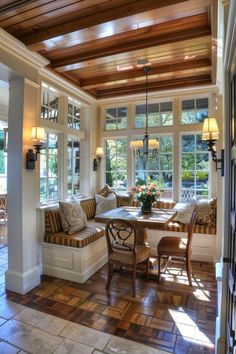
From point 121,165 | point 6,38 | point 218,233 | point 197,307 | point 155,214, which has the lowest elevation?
point 197,307

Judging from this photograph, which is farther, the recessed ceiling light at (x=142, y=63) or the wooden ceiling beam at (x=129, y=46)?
the recessed ceiling light at (x=142, y=63)

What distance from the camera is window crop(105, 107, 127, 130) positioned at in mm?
4758

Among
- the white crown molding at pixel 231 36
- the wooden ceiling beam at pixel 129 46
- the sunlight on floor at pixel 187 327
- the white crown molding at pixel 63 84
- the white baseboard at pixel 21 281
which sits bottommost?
the sunlight on floor at pixel 187 327

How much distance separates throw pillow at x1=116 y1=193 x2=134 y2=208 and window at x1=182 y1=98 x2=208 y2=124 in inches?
67.6

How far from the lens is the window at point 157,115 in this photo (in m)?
4.43

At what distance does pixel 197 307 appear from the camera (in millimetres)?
2439

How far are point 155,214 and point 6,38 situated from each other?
8.69ft

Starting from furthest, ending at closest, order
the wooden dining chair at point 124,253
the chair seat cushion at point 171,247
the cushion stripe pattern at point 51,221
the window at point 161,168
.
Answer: the window at point 161,168, the cushion stripe pattern at point 51,221, the chair seat cushion at point 171,247, the wooden dining chair at point 124,253

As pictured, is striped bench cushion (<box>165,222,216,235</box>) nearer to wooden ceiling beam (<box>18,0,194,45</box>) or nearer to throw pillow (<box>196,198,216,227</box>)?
throw pillow (<box>196,198,216,227</box>)

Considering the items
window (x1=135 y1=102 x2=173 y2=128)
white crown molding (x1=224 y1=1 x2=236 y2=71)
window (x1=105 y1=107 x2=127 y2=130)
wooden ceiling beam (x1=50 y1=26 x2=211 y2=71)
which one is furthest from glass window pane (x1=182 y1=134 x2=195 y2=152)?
white crown molding (x1=224 y1=1 x2=236 y2=71)

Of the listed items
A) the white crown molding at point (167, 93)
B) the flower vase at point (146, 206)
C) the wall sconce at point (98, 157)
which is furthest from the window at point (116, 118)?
the flower vase at point (146, 206)

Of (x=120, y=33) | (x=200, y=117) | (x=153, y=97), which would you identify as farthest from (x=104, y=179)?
(x=120, y=33)

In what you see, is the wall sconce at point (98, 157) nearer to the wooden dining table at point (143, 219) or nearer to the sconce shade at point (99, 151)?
the sconce shade at point (99, 151)

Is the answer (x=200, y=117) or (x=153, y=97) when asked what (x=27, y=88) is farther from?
(x=200, y=117)
